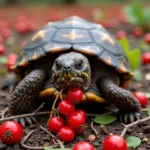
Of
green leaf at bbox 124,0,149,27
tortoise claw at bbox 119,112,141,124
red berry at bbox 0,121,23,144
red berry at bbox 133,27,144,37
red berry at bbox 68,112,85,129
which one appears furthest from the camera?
green leaf at bbox 124,0,149,27

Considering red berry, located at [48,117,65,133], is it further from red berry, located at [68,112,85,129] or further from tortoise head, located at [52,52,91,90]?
tortoise head, located at [52,52,91,90]

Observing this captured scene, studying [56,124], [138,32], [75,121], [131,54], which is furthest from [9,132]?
[138,32]

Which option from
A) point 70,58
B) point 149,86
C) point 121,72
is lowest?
point 149,86

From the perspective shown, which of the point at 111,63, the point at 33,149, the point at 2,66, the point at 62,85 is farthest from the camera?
the point at 2,66

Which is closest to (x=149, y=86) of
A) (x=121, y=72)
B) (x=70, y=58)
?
(x=121, y=72)

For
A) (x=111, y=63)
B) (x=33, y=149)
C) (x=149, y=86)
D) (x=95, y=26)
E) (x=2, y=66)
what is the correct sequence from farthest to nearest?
(x=2, y=66), (x=149, y=86), (x=95, y=26), (x=111, y=63), (x=33, y=149)

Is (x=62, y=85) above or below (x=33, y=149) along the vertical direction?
above

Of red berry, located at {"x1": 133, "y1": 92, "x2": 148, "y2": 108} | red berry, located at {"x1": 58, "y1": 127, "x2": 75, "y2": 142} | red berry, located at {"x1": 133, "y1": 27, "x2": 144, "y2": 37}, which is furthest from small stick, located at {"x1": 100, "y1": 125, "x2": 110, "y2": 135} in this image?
red berry, located at {"x1": 133, "y1": 27, "x2": 144, "y2": 37}

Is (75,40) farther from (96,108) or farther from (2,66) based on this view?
(2,66)
